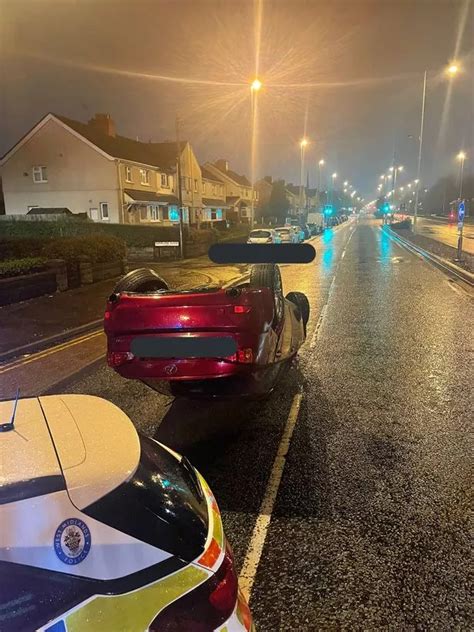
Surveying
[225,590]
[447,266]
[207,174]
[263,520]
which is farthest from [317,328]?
[447,266]

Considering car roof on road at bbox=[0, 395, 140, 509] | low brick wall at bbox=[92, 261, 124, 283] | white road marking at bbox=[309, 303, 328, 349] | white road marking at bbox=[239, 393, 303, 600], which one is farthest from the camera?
low brick wall at bbox=[92, 261, 124, 283]

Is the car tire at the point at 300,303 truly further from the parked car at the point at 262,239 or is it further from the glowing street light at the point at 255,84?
the glowing street light at the point at 255,84

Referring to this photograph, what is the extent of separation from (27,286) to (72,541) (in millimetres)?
11185

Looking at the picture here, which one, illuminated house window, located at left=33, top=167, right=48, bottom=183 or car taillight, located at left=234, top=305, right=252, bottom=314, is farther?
illuminated house window, located at left=33, top=167, right=48, bottom=183

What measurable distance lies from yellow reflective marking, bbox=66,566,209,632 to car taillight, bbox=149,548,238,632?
0.02 meters

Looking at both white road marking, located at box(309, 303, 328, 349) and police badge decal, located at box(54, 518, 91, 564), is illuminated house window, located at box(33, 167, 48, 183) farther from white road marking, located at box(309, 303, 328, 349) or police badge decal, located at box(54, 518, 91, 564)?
police badge decal, located at box(54, 518, 91, 564)

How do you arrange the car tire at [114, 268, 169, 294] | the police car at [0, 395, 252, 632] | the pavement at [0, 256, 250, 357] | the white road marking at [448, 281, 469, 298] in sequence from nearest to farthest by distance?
the police car at [0, 395, 252, 632] < the car tire at [114, 268, 169, 294] < the pavement at [0, 256, 250, 357] < the white road marking at [448, 281, 469, 298]

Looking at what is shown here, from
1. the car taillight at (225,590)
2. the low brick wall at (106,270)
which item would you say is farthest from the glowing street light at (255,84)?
the low brick wall at (106,270)

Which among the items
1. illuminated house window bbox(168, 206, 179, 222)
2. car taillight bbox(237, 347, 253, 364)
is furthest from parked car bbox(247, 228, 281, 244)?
illuminated house window bbox(168, 206, 179, 222)

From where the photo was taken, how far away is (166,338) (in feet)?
12.8

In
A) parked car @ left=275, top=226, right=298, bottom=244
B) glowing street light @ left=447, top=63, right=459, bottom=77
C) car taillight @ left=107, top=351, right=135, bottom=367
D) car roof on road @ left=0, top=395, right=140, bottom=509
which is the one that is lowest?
car taillight @ left=107, top=351, right=135, bottom=367

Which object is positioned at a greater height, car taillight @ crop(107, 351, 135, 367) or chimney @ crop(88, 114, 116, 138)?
chimney @ crop(88, 114, 116, 138)

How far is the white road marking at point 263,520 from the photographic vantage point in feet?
8.74

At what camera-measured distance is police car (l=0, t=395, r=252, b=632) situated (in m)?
1.26
